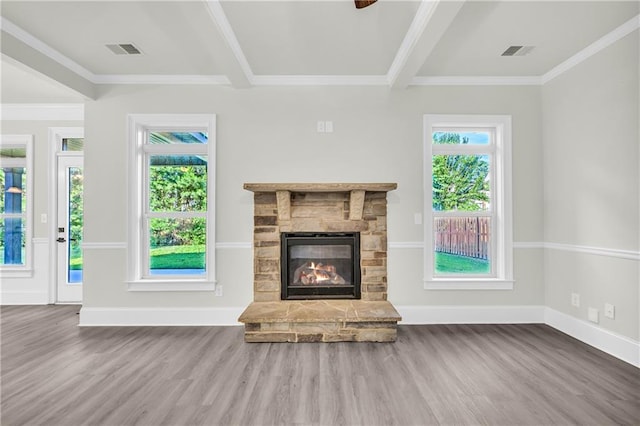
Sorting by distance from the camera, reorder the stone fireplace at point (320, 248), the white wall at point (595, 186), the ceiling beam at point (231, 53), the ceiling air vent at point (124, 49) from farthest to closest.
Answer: the stone fireplace at point (320, 248) < the ceiling air vent at point (124, 49) < the white wall at point (595, 186) < the ceiling beam at point (231, 53)

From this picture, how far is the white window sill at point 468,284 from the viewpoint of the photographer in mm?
3670

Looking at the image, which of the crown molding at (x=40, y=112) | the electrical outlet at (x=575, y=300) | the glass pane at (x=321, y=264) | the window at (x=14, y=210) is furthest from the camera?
the window at (x=14, y=210)

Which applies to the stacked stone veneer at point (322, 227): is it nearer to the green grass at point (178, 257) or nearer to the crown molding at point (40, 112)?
the green grass at point (178, 257)

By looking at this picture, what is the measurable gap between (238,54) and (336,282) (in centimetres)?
250

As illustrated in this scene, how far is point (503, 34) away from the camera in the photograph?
282 cm

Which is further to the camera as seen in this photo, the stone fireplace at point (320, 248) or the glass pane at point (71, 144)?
the glass pane at point (71, 144)

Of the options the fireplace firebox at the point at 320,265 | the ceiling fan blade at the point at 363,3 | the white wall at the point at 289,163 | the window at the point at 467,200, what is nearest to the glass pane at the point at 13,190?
the white wall at the point at 289,163

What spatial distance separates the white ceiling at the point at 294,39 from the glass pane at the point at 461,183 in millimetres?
915

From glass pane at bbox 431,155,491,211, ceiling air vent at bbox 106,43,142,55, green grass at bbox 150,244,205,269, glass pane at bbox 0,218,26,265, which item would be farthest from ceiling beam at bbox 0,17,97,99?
glass pane at bbox 431,155,491,211

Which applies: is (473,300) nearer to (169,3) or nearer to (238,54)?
(238,54)

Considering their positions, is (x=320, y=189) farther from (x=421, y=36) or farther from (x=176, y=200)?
(x=176, y=200)

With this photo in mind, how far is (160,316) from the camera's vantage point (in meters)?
3.65

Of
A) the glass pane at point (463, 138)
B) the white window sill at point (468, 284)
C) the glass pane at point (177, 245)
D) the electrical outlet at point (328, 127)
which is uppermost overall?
the electrical outlet at point (328, 127)

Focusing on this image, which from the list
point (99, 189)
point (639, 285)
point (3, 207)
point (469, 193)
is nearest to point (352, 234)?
point (469, 193)
